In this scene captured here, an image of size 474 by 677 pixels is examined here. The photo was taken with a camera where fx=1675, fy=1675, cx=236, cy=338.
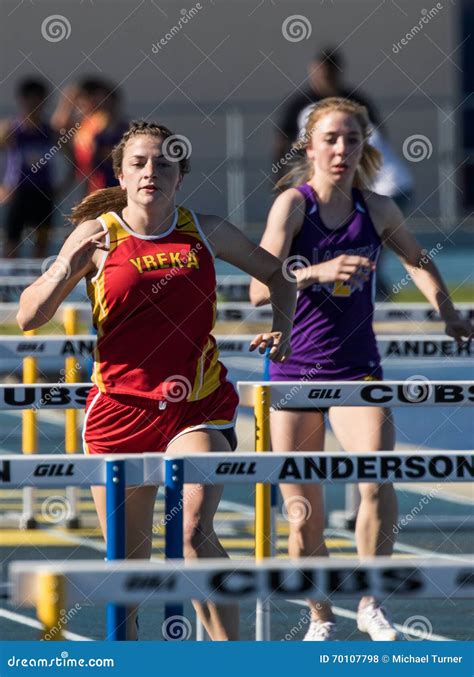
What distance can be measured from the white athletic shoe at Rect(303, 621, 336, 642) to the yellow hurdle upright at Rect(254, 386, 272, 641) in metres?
0.28

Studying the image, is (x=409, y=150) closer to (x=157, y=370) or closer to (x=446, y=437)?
(x=446, y=437)

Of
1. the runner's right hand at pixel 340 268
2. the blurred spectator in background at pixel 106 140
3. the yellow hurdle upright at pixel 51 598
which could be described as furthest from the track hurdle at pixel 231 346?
the blurred spectator in background at pixel 106 140

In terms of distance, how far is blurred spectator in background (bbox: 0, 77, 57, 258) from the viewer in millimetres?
17516

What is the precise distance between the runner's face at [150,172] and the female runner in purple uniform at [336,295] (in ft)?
3.50

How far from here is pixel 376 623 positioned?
20.4 feet

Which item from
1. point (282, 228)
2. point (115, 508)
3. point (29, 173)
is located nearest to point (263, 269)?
point (282, 228)

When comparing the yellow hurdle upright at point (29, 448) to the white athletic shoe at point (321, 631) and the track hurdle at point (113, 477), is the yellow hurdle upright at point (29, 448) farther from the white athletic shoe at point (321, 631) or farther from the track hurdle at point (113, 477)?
the track hurdle at point (113, 477)

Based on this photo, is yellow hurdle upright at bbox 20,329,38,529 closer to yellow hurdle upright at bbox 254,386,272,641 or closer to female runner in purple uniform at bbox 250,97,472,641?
female runner in purple uniform at bbox 250,97,472,641

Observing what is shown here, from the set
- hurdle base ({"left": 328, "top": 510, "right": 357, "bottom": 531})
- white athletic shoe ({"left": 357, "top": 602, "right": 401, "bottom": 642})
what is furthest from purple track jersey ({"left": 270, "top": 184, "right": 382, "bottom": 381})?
hurdle base ({"left": 328, "top": 510, "right": 357, "bottom": 531})

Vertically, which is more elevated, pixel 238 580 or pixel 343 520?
pixel 238 580

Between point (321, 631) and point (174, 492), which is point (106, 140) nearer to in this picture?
point (321, 631)

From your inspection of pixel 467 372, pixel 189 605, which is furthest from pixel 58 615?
pixel 467 372

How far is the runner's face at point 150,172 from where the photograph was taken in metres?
5.43

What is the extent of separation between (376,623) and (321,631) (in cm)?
21
